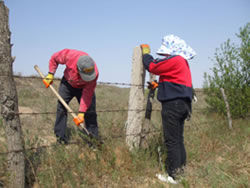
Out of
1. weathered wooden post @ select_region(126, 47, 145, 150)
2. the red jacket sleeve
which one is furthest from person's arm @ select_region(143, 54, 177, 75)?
the red jacket sleeve

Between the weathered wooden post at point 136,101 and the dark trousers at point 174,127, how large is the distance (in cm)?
51

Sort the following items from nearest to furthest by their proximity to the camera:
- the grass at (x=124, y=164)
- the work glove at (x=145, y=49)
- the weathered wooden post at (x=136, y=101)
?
1. the grass at (x=124, y=164)
2. the work glove at (x=145, y=49)
3. the weathered wooden post at (x=136, y=101)

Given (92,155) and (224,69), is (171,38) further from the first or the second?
(224,69)

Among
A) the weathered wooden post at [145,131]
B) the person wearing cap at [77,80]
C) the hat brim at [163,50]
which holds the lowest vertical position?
the weathered wooden post at [145,131]

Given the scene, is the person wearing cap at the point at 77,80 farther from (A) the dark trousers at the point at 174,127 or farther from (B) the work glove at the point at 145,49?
(A) the dark trousers at the point at 174,127

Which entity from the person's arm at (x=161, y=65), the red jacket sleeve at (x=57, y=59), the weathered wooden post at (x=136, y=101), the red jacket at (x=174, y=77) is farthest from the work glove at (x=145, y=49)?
the red jacket sleeve at (x=57, y=59)

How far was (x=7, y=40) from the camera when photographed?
2.01 meters

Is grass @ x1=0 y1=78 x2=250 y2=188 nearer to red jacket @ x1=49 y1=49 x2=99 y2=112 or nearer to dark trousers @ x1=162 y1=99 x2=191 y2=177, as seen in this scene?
dark trousers @ x1=162 y1=99 x2=191 y2=177

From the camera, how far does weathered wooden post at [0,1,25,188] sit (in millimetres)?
1971

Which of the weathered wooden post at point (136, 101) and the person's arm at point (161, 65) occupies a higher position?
the person's arm at point (161, 65)

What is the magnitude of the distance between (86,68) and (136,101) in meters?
0.87

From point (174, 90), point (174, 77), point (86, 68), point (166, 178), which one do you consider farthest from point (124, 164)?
point (86, 68)

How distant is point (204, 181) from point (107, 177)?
4.08 feet

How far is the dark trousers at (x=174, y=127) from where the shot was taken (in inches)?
97.5
